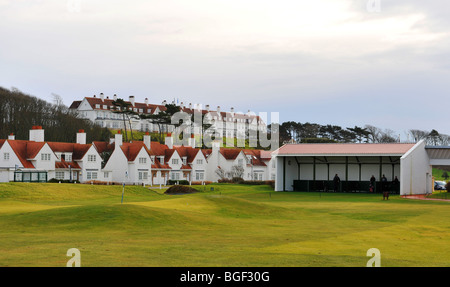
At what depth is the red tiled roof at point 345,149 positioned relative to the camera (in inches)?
2222

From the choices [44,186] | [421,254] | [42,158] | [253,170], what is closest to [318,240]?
[421,254]

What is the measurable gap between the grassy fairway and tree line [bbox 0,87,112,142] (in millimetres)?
64582

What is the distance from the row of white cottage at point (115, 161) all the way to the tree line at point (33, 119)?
2057cm

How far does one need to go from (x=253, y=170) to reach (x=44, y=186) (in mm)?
49980

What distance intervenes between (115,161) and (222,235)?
57.3 metres

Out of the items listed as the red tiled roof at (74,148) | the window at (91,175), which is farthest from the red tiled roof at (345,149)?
the red tiled roof at (74,148)

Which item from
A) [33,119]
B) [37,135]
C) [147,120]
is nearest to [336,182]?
[37,135]

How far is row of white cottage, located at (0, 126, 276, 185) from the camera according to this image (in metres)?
67.6

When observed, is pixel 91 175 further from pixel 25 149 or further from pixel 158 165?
pixel 158 165

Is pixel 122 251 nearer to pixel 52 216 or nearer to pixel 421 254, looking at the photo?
pixel 421 254

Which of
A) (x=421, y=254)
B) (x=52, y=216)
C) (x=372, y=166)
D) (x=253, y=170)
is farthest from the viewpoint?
(x=253, y=170)

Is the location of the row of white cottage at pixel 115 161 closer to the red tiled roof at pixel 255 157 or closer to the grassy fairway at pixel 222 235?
the red tiled roof at pixel 255 157

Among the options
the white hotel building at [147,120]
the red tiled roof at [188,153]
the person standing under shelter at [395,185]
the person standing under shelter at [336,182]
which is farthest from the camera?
the white hotel building at [147,120]
